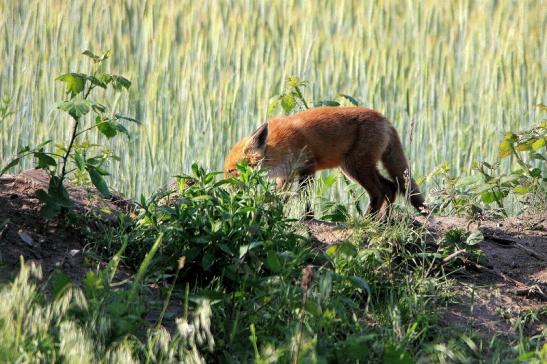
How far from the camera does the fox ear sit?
6.46 m

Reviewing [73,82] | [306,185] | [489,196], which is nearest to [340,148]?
[306,185]

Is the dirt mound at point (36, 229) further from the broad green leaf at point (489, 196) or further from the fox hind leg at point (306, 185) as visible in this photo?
the broad green leaf at point (489, 196)

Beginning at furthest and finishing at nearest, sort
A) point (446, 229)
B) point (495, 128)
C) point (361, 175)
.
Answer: point (495, 128), point (361, 175), point (446, 229)

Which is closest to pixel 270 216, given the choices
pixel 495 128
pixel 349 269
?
pixel 349 269

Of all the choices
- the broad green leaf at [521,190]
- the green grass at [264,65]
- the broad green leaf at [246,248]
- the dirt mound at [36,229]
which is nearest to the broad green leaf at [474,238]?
the broad green leaf at [521,190]

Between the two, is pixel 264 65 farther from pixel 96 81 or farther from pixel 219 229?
pixel 219 229

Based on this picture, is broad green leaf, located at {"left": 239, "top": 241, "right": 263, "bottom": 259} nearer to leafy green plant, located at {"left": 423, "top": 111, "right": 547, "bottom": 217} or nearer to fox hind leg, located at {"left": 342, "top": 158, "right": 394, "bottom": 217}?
leafy green plant, located at {"left": 423, "top": 111, "right": 547, "bottom": 217}

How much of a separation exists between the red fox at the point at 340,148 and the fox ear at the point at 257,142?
0.04 metres

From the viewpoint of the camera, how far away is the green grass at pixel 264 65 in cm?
782

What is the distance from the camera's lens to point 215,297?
415cm

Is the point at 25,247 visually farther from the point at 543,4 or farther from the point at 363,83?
the point at 543,4

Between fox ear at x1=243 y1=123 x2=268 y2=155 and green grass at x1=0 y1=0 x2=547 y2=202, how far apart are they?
43.7 inches

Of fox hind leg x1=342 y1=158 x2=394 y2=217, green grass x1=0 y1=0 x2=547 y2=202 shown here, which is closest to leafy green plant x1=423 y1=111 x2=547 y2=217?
fox hind leg x1=342 y1=158 x2=394 y2=217

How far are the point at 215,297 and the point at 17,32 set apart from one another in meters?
5.15
